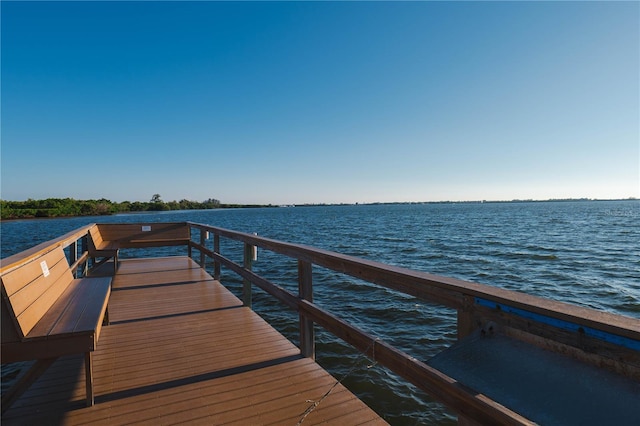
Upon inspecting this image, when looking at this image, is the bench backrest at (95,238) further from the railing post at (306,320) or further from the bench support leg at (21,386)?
the railing post at (306,320)

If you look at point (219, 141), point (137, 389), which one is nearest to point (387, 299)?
point (137, 389)

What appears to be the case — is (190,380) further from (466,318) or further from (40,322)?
(466,318)

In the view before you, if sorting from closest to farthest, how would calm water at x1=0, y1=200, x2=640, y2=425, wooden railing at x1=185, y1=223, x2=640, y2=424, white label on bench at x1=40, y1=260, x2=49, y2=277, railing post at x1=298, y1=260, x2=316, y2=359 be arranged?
1. wooden railing at x1=185, y1=223, x2=640, y2=424
2. white label on bench at x1=40, y1=260, x2=49, y2=277
3. railing post at x1=298, y1=260, x2=316, y2=359
4. calm water at x1=0, y1=200, x2=640, y2=425

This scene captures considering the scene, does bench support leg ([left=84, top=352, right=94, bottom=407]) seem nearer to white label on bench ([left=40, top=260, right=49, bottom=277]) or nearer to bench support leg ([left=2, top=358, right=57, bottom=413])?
bench support leg ([left=2, top=358, right=57, bottom=413])

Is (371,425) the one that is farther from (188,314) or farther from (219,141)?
(219,141)

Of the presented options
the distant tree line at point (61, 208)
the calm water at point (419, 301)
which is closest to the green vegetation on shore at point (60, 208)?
the distant tree line at point (61, 208)

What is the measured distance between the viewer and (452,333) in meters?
6.50

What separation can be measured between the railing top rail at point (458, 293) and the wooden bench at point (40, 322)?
170cm

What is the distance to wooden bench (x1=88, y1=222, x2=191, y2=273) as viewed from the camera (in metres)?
7.92

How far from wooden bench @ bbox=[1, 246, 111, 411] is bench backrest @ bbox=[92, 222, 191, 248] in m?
5.29

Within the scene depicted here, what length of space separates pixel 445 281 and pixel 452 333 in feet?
18.1

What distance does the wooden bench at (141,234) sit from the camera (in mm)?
7922

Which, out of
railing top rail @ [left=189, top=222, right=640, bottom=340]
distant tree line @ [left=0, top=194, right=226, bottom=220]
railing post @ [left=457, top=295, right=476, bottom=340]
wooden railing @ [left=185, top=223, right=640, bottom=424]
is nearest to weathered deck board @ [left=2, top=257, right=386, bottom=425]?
wooden railing @ [left=185, top=223, right=640, bottom=424]

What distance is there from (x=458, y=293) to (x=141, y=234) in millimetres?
8151
